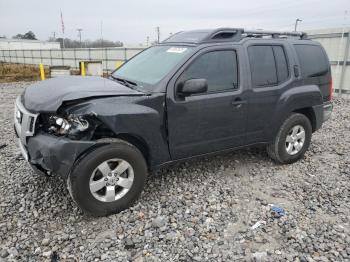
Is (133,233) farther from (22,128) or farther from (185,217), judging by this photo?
(22,128)

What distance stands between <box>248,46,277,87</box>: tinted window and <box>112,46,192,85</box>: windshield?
0.95 m

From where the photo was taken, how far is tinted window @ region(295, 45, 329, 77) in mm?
4723

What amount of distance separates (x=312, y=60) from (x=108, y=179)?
143 inches

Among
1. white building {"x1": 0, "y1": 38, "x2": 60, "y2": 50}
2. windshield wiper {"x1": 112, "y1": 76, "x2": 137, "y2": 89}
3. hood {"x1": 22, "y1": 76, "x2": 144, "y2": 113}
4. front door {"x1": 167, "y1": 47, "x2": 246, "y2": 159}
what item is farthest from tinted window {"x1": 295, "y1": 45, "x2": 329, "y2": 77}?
white building {"x1": 0, "y1": 38, "x2": 60, "y2": 50}

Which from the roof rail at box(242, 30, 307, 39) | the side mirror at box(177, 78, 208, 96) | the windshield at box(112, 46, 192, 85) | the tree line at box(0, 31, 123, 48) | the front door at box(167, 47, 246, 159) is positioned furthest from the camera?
the tree line at box(0, 31, 123, 48)

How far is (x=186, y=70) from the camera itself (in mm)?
3646

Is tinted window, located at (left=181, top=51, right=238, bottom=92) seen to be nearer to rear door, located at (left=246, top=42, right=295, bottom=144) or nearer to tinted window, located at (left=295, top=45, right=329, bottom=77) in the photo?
→ rear door, located at (left=246, top=42, right=295, bottom=144)

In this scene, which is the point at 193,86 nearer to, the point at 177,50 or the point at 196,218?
the point at 177,50

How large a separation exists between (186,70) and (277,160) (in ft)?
7.24

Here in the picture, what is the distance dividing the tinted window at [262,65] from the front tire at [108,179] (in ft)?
6.39

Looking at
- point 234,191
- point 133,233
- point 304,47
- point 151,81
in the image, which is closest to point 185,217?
point 133,233

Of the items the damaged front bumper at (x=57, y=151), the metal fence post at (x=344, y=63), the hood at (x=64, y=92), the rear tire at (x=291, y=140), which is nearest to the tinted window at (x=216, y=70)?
the hood at (x=64, y=92)

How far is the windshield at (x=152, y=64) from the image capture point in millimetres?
3718

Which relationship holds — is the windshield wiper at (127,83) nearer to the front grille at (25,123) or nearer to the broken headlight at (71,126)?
the broken headlight at (71,126)
